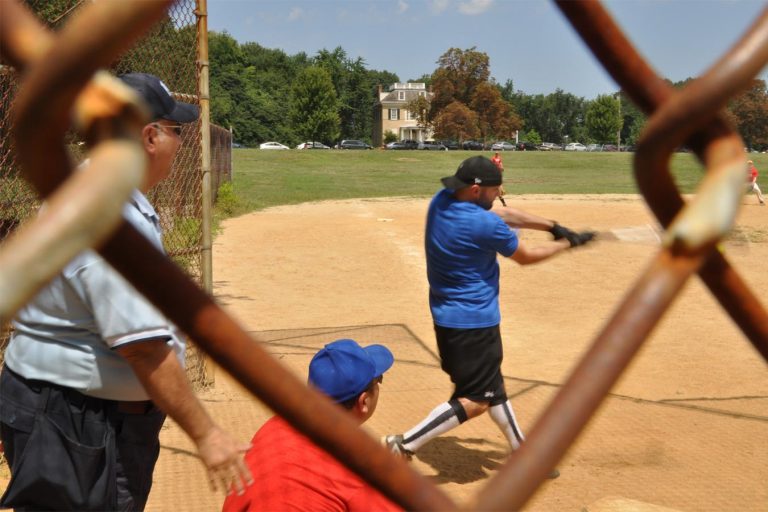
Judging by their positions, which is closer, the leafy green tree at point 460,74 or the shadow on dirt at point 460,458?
the shadow on dirt at point 460,458

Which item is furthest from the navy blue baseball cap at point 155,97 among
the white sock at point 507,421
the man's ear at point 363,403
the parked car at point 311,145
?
the parked car at point 311,145

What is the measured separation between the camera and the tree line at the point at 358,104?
62188 millimetres

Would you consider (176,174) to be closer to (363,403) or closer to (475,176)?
(475,176)

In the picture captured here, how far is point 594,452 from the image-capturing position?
5.17 metres

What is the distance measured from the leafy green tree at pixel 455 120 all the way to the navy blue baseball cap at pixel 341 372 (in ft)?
196

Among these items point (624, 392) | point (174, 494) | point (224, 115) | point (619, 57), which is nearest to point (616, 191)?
point (624, 392)

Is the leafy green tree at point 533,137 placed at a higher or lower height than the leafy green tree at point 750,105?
lower

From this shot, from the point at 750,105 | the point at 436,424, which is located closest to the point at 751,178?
the point at 436,424

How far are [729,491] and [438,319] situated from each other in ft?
5.82

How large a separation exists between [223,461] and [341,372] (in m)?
1.05

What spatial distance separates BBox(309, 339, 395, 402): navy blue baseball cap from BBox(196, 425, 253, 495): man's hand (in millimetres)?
898

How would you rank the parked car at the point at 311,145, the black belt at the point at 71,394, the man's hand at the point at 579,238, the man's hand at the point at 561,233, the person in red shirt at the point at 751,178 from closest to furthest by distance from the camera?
1. the person in red shirt at the point at 751,178
2. the black belt at the point at 71,394
3. the man's hand at the point at 579,238
4. the man's hand at the point at 561,233
5. the parked car at the point at 311,145

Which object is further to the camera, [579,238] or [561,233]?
[561,233]

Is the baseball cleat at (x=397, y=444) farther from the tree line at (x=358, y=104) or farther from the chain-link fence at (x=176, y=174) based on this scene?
the tree line at (x=358, y=104)
